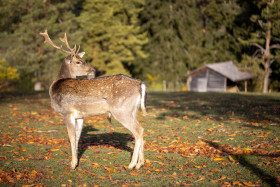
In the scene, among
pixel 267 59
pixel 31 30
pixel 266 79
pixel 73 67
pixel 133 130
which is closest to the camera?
pixel 133 130

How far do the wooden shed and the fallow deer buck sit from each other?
108 feet

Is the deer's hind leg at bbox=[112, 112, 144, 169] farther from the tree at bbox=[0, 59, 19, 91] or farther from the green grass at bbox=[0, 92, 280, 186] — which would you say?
the tree at bbox=[0, 59, 19, 91]

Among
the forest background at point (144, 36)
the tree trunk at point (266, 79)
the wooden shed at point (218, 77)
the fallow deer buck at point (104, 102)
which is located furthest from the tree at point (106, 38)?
the fallow deer buck at point (104, 102)

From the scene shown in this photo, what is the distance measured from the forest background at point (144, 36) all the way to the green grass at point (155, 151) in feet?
51.8

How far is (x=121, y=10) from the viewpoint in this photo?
142ft

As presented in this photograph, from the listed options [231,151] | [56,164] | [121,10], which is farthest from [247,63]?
[56,164]

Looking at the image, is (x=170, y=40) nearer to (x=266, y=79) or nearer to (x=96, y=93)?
(x=266, y=79)

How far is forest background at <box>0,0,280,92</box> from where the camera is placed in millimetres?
31609

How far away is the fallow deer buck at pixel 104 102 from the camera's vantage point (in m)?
6.45

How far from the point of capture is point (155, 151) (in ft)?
25.4

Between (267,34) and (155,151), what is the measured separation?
31.4 meters

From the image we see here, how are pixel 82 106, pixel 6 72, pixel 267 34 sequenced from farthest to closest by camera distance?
1. pixel 267 34
2. pixel 6 72
3. pixel 82 106

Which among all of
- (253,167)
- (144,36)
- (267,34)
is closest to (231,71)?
(267,34)

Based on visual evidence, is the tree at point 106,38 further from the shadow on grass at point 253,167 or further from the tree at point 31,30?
the shadow on grass at point 253,167
